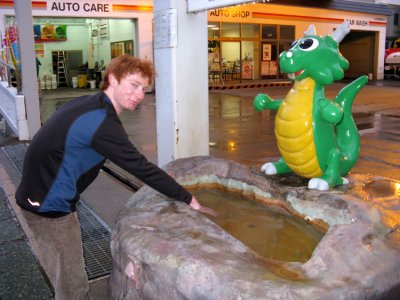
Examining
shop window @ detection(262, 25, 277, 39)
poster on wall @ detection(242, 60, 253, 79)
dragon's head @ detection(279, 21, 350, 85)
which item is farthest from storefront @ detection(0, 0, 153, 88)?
dragon's head @ detection(279, 21, 350, 85)

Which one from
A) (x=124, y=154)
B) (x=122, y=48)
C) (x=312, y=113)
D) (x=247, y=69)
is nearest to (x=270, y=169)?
(x=312, y=113)

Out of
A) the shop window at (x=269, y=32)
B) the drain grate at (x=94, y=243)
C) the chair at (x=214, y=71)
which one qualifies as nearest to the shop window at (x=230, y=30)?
the shop window at (x=269, y=32)

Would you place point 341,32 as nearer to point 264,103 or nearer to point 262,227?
point 264,103

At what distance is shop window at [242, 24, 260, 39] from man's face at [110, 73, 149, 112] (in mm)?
21134

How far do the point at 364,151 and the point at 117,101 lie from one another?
19.3 ft

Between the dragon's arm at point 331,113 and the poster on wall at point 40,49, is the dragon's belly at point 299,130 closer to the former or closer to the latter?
the dragon's arm at point 331,113

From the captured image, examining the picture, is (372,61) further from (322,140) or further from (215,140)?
(322,140)

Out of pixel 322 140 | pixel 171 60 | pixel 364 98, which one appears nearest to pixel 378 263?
pixel 322 140

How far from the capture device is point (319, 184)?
3324 mm

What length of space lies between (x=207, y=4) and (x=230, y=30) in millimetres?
18672

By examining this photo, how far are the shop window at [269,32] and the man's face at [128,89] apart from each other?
70.6 ft

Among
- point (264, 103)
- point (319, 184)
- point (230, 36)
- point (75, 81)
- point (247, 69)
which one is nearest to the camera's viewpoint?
point (319, 184)

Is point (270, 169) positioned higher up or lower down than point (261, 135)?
higher up

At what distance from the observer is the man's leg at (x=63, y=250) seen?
243cm
